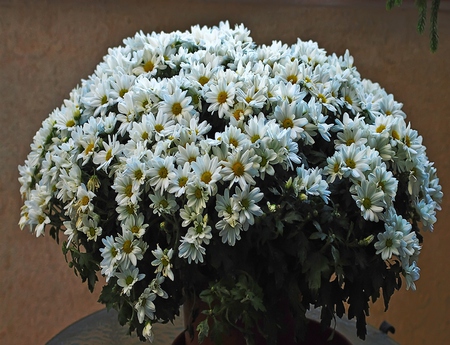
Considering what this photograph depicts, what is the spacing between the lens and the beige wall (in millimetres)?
1584

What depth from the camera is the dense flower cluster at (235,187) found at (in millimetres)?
786

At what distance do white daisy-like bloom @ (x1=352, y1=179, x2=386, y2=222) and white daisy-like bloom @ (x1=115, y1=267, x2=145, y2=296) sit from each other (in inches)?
11.6

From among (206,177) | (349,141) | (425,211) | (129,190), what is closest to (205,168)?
(206,177)

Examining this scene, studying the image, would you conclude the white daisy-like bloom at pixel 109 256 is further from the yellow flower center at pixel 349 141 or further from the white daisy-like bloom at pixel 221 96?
the yellow flower center at pixel 349 141

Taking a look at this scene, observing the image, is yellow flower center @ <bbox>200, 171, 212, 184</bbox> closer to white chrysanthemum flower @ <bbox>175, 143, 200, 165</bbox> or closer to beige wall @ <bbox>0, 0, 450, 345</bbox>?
white chrysanthemum flower @ <bbox>175, 143, 200, 165</bbox>

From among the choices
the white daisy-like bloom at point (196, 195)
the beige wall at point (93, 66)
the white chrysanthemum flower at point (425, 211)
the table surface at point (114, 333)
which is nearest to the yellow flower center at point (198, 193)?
the white daisy-like bloom at point (196, 195)

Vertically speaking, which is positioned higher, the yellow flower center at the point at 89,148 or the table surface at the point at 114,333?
the yellow flower center at the point at 89,148

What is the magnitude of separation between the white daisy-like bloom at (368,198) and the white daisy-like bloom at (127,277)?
0.97 feet

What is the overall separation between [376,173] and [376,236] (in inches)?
3.5

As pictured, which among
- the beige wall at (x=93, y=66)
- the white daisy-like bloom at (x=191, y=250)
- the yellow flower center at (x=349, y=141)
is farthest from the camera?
the beige wall at (x=93, y=66)

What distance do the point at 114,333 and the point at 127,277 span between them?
0.41m

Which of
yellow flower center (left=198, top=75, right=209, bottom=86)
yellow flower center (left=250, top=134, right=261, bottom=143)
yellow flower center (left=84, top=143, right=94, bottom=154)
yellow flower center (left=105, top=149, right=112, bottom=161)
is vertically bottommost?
yellow flower center (left=105, top=149, right=112, bottom=161)

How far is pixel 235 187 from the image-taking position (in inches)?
31.5

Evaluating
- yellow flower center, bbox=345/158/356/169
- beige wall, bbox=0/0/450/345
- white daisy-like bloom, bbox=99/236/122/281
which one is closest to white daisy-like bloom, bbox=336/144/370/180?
yellow flower center, bbox=345/158/356/169
